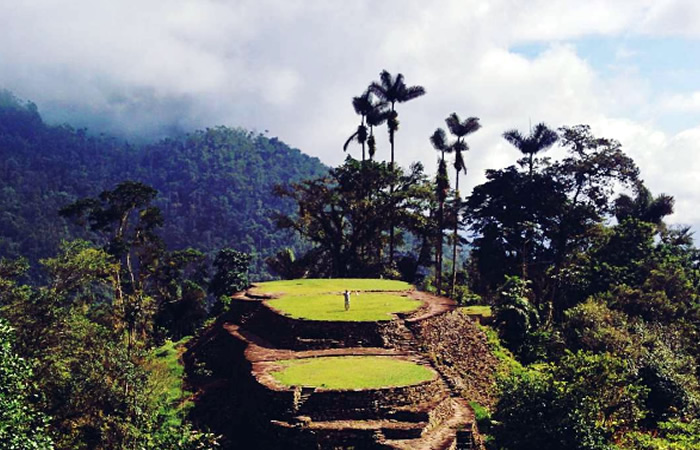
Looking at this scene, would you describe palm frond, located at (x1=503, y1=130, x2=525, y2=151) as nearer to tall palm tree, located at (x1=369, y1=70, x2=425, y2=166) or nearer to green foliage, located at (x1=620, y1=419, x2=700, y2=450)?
tall palm tree, located at (x1=369, y1=70, x2=425, y2=166)

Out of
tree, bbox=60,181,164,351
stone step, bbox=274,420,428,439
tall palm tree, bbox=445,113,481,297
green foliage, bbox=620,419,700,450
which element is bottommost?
green foliage, bbox=620,419,700,450

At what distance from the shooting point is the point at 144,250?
3803 cm

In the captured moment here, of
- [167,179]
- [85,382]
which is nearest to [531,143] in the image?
[85,382]

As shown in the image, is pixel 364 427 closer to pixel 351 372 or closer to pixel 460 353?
pixel 351 372

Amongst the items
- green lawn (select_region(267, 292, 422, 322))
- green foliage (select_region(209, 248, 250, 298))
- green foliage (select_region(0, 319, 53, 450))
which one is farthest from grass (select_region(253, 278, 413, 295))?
green foliage (select_region(0, 319, 53, 450))

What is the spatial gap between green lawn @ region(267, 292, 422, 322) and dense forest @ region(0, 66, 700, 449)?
14.8ft

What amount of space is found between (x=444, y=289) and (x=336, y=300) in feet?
72.5

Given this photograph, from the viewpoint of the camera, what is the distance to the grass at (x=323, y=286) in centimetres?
2392

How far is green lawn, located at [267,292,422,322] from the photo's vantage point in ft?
60.5

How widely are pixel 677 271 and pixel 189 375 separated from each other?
27.0 metres

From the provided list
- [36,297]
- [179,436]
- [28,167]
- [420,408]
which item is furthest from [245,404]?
[28,167]

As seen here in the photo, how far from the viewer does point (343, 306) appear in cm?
2052

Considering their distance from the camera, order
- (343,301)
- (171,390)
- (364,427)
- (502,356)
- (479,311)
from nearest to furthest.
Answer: (364,427) < (171,390) < (343,301) < (502,356) < (479,311)

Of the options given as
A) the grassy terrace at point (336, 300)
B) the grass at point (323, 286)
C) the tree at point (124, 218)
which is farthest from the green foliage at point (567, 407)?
the tree at point (124, 218)
